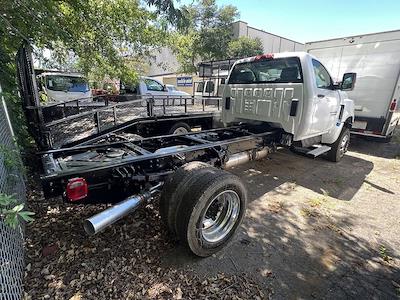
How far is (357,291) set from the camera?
2.40m

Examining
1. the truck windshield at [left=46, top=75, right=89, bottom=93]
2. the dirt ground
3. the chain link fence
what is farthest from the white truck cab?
the truck windshield at [left=46, top=75, right=89, bottom=93]

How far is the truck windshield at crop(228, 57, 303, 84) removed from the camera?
15.2 feet

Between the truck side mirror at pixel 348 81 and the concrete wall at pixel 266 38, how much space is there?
91.9ft

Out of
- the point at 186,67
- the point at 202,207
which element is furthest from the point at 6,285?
the point at 186,67

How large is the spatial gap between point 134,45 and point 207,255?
8.68 meters

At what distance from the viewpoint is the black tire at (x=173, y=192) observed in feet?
8.49

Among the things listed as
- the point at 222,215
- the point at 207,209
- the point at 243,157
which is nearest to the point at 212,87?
the point at 243,157

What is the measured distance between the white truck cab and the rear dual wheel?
7.81ft

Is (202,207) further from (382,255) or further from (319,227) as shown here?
(382,255)

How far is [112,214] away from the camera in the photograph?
2289 mm

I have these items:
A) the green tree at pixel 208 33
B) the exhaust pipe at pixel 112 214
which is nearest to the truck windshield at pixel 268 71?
the exhaust pipe at pixel 112 214

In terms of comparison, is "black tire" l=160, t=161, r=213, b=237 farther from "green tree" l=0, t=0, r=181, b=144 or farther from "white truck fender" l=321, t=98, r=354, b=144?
"white truck fender" l=321, t=98, r=354, b=144

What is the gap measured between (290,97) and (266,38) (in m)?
35.1

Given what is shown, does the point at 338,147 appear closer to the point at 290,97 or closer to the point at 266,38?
the point at 290,97
